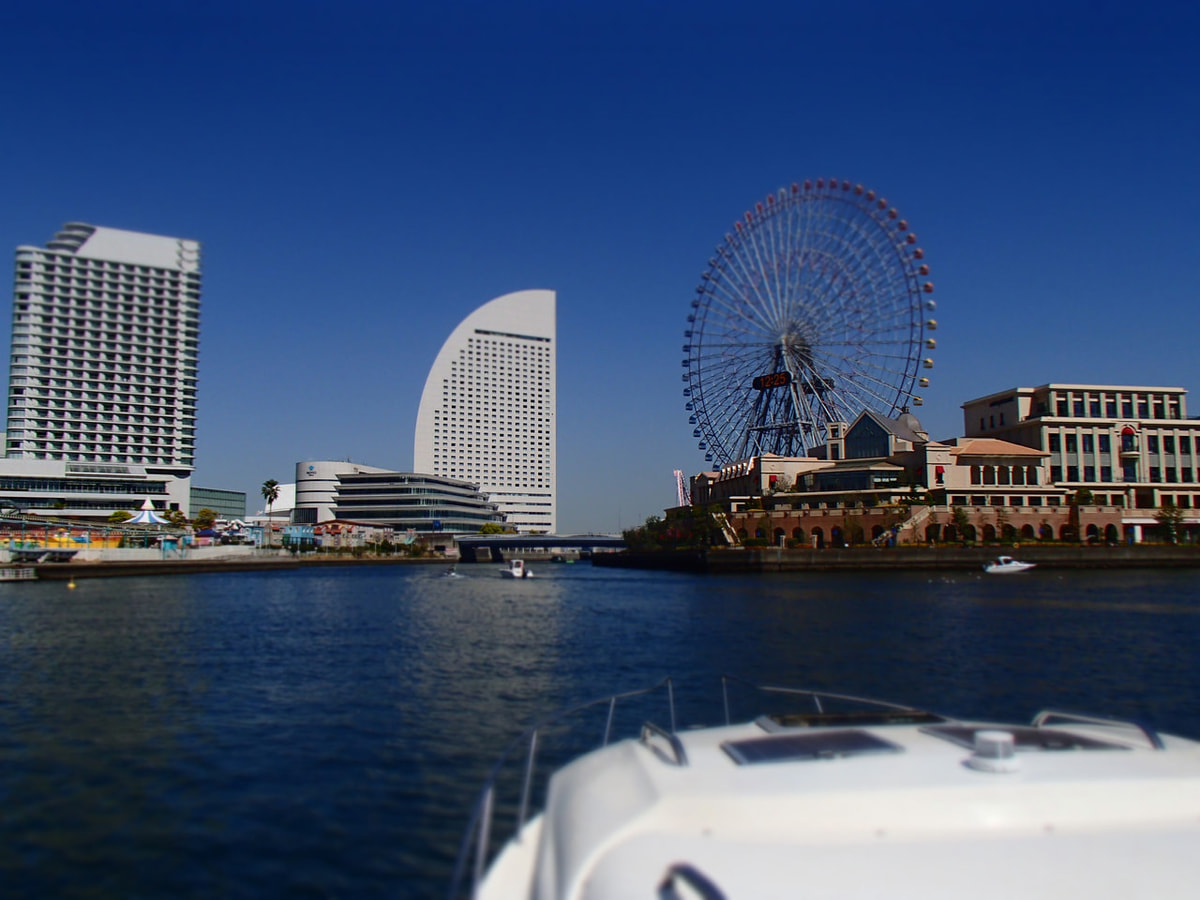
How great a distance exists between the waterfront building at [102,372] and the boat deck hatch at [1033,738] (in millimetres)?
174833

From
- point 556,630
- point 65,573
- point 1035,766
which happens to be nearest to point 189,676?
point 556,630

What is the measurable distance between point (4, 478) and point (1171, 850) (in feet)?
604

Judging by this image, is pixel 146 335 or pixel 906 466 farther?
pixel 146 335

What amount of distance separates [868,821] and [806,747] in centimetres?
115

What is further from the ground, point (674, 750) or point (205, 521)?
point (205, 521)

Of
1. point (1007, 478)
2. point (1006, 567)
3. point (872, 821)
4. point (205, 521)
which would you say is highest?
point (1007, 478)

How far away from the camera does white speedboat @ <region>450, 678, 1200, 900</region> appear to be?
550 cm

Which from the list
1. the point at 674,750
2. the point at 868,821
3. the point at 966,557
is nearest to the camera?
the point at 868,821

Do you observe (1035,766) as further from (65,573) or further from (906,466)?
(906,466)

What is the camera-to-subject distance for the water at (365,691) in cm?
1248

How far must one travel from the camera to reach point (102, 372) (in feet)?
552

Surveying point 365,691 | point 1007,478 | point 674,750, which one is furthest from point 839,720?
point 1007,478

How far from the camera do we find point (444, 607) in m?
56.8

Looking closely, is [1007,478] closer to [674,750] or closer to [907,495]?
[907,495]
